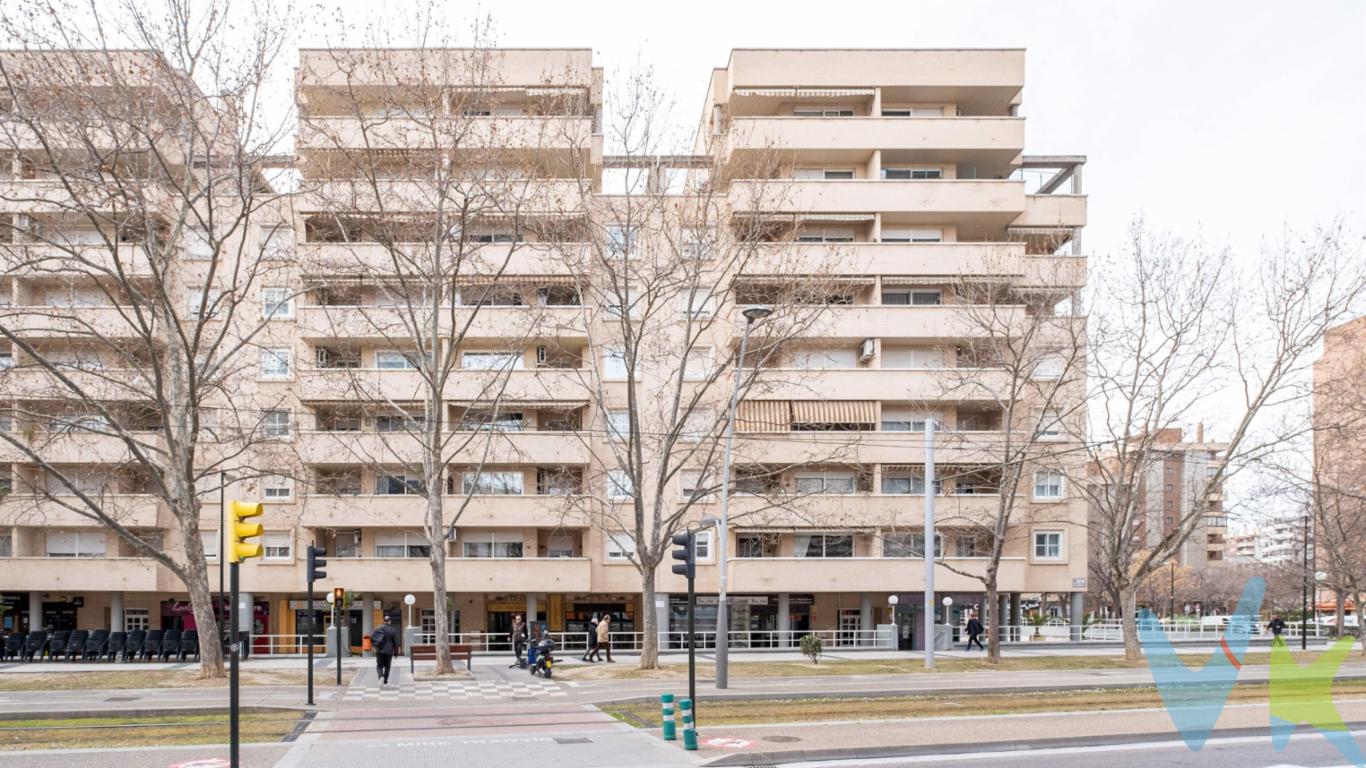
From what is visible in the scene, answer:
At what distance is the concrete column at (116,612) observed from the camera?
140 feet

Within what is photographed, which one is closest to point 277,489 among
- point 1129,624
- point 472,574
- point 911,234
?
point 472,574

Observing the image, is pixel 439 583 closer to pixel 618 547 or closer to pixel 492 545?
pixel 492 545

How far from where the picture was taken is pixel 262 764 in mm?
14789

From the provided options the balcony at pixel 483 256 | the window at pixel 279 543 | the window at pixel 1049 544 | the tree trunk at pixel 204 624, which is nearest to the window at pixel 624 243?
the balcony at pixel 483 256

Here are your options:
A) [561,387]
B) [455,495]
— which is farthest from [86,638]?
[561,387]

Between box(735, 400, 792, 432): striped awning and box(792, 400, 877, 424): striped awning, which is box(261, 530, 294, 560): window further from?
box(792, 400, 877, 424): striped awning

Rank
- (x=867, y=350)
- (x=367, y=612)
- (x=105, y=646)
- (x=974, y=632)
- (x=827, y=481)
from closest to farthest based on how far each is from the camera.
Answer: (x=105, y=646)
(x=974, y=632)
(x=367, y=612)
(x=827, y=481)
(x=867, y=350)

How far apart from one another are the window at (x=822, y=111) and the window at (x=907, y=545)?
59.0 ft

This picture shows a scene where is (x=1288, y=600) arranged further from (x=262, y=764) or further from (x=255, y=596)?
(x=262, y=764)

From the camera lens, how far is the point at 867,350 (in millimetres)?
44375

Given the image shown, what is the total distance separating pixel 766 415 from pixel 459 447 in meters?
11.9

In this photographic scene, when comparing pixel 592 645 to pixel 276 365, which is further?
pixel 276 365

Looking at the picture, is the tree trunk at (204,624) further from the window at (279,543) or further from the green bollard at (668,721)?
the window at (279,543)

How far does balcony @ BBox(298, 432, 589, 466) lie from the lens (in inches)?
1604
